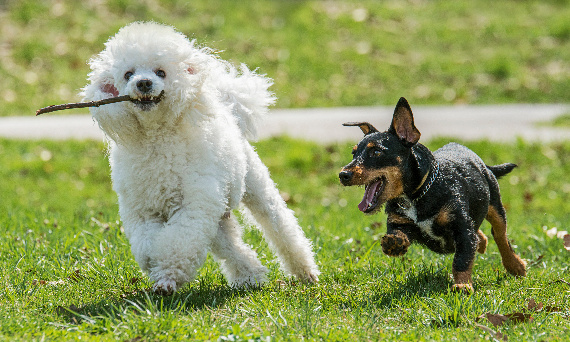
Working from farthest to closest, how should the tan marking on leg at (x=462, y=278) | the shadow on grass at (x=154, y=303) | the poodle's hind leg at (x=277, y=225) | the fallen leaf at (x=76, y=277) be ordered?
the poodle's hind leg at (x=277, y=225) < the fallen leaf at (x=76, y=277) < the tan marking on leg at (x=462, y=278) < the shadow on grass at (x=154, y=303)

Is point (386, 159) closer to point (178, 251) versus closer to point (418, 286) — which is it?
point (418, 286)

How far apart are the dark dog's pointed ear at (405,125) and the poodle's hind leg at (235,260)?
1345 mm

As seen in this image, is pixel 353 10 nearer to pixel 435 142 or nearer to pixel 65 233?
pixel 435 142

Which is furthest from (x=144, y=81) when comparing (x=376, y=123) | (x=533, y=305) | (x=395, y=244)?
(x=376, y=123)

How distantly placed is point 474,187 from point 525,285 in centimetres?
70

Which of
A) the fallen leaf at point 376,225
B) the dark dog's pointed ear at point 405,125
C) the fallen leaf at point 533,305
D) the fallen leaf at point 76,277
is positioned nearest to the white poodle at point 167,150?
the fallen leaf at point 76,277

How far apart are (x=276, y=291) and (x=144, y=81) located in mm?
1554

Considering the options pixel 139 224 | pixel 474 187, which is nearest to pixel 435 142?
pixel 474 187

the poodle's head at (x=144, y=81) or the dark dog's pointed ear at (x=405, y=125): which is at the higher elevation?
the poodle's head at (x=144, y=81)

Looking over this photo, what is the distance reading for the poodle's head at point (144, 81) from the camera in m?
4.36

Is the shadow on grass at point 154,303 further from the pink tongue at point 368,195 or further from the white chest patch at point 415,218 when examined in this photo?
the white chest patch at point 415,218

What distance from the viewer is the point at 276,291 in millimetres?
4637

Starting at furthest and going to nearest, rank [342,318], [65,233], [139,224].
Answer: [65,233], [139,224], [342,318]

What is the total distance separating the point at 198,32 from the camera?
14820 millimetres
